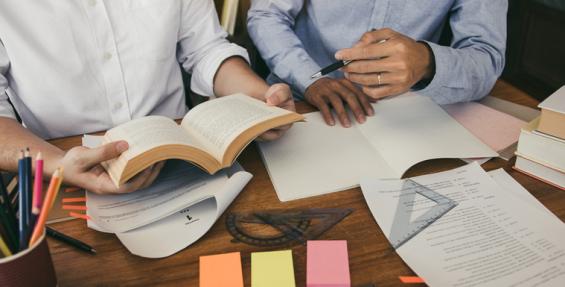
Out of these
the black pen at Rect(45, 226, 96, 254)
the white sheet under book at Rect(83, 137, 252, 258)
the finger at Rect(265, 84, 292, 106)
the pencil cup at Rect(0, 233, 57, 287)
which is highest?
the pencil cup at Rect(0, 233, 57, 287)

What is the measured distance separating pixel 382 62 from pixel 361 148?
196 millimetres

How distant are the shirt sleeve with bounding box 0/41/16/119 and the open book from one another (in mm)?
279

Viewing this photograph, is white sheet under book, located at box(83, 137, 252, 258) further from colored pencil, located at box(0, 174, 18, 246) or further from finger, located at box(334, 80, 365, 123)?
finger, located at box(334, 80, 365, 123)

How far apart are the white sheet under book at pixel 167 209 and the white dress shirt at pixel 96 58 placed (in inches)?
15.1

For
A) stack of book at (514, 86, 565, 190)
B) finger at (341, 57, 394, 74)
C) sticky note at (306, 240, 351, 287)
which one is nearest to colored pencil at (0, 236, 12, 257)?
sticky note at (306, 240, 351, 287)

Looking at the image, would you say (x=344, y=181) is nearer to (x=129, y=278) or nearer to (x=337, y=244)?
(x=337, y=244)

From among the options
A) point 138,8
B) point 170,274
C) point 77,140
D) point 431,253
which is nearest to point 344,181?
point 431,253

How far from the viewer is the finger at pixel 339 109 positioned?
105 centimetres

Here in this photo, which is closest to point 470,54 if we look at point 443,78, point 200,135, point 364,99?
point 443,78

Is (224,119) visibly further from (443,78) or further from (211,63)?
(443,78)

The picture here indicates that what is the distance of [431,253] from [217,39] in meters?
0.86

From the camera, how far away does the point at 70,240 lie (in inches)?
28.9

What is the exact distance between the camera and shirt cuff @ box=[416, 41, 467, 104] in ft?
3.66

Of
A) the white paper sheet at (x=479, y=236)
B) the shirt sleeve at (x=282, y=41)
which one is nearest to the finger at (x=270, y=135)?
the white paper sheet at (x=479, y=236)
